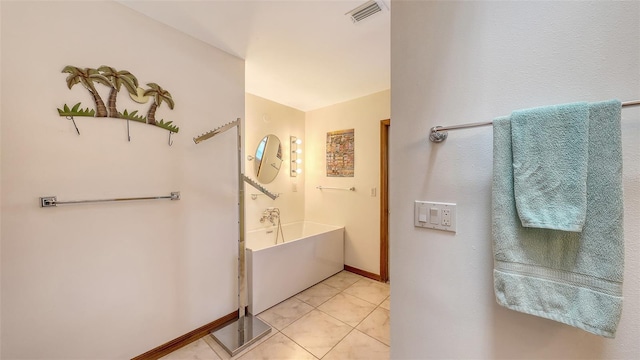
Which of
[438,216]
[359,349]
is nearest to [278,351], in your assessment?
[359,349]

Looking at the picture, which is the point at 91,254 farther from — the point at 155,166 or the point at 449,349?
the point at 449,349

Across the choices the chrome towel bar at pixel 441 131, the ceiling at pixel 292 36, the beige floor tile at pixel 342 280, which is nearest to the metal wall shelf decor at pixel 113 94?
the ceiling at pixel 292 36

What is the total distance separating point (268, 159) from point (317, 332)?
2.19 m

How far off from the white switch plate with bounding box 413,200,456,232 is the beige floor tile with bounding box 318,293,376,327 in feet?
5.18

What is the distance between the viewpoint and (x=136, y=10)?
158cm

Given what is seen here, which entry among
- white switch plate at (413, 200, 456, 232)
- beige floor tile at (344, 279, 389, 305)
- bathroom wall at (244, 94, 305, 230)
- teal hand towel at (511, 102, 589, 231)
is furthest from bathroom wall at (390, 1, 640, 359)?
bathroom wall at (244, 94, 305, 230)

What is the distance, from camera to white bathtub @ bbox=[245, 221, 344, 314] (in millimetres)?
2232

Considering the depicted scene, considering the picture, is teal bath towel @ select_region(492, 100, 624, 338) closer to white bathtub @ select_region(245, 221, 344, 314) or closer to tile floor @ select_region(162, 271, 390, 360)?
tile floor @ select_region(162, 271, 390, 360)

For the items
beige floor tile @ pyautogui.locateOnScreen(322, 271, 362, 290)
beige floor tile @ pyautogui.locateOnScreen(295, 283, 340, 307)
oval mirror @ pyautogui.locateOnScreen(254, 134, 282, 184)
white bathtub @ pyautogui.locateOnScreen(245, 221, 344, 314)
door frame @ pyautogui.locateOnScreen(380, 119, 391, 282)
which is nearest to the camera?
white bathtub @ pyautogui.locateOnScreen(245, 221, 344, 314)

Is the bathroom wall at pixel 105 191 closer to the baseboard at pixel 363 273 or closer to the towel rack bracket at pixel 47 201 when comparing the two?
the towel rack bracket at pixel 47 201

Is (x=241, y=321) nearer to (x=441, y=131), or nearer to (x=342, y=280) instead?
(x=342, y=280)

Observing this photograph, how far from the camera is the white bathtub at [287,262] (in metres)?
2.23

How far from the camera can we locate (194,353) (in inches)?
67.8

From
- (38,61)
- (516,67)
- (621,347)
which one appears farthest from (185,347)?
(516,67)
